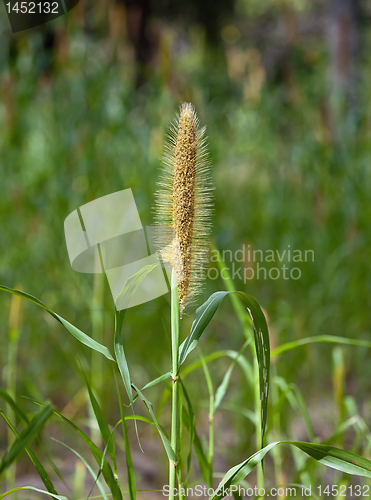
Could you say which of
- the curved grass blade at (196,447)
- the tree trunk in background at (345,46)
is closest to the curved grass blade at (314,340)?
the curved grass blade at (196,447)

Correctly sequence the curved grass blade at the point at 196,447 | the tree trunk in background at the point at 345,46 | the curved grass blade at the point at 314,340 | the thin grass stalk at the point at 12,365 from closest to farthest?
the curved grass blade at the point at 196,447 < the curved grass blade at the point at 314,340 < the thin grass stalk at the point at 12,365 < the tree trunk in background at the point at 345,46

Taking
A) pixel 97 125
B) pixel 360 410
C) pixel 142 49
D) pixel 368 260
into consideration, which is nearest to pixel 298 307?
pixel 368 260

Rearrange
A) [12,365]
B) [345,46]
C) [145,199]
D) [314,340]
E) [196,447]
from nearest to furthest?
[196,447] < [314,340] < [12,365] < [145,199] < [345,46]

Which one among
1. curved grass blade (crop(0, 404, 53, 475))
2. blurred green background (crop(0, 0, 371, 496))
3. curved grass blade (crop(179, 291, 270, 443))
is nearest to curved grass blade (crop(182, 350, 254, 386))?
curved grass blade (crop(179, 291, 270, 443))

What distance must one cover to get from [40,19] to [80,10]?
2.47ft

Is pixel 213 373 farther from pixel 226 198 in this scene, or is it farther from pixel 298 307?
pixel 226 198

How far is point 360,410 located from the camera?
1.79 meters

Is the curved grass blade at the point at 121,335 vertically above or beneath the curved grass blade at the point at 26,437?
above

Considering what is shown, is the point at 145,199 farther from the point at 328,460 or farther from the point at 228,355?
the point at 328,460

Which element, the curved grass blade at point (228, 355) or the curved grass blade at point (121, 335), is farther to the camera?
the curved grass blade at point (228, 355)

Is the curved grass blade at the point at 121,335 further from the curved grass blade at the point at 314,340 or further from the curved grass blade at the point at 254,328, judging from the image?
the curved grass blade at the point at 314,340

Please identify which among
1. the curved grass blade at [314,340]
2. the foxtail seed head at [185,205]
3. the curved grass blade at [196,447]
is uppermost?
the foxtail seed head at [185,205]

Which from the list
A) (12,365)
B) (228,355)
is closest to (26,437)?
(228,355)

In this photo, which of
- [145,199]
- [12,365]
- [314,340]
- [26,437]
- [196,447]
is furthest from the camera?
[145,199]
